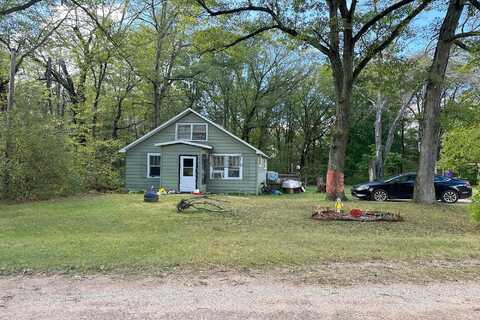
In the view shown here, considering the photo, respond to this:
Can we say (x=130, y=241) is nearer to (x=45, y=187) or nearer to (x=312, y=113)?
(x=45, y=187)

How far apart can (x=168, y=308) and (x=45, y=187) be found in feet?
44.1

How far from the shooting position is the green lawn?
6.04 m

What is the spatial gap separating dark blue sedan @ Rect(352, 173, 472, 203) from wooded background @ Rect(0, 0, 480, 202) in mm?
1567

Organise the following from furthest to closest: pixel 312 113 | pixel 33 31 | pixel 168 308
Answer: pixel 312 113 < pixel 33 31 < pixel 168 308

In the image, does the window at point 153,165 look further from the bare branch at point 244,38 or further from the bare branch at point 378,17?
the bare branch at point 378,17

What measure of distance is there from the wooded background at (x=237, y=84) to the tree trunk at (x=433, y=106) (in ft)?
0.13

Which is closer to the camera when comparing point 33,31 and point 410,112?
point 33,31

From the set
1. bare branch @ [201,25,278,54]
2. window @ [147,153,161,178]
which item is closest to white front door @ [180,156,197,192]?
window @ [147,153,161,178]

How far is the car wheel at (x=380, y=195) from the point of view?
18.4 metres

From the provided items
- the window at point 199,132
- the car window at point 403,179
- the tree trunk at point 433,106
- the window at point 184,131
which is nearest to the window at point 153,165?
the window at point 184,131

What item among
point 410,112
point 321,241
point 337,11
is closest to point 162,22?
point 337,11

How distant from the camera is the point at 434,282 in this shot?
16.7 ft

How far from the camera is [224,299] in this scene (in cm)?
430

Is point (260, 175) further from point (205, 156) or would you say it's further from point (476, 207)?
point (476, 207)
